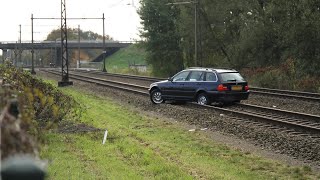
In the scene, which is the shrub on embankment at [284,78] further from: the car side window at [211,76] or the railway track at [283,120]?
the railway track at [283,120]

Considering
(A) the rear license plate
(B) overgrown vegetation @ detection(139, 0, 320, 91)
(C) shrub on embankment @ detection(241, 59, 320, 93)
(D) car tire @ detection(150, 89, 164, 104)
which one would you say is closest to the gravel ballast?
(D) car tire @ detection(150, 89, 164, 104)

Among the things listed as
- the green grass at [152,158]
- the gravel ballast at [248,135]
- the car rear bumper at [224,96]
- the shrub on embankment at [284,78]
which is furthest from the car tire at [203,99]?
the shrub on embankment at [284,78]

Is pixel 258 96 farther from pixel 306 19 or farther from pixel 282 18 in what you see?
pixel 282 18

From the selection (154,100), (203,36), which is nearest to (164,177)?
(154,100)

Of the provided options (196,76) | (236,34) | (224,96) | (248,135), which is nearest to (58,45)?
(236,34)

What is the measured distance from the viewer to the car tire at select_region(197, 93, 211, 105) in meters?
19.0

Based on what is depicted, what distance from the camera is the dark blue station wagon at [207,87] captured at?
1856 cm

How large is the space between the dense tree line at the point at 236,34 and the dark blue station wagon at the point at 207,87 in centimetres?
1312

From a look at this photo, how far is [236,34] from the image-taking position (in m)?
43.0

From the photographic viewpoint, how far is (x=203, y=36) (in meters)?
44.7

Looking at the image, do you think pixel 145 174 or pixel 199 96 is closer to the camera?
pixel 145 174

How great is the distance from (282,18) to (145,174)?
92.0 ft

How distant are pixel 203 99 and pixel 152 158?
10.6m

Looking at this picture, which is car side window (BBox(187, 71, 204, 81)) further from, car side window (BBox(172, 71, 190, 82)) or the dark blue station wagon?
car side window (BBox(172, 71, 190, 82))
